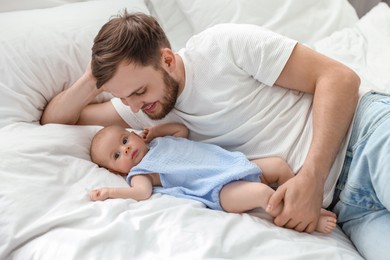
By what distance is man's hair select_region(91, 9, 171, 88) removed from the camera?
1070 mm

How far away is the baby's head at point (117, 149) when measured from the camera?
1183mm

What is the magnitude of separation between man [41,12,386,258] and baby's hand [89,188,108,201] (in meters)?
0.23

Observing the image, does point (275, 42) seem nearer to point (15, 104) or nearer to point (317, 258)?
point (317, 258)

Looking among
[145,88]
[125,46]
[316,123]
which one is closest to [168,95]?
[145,88]

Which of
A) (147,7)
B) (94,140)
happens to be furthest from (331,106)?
(147,7)

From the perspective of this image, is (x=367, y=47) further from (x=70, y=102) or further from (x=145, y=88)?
(x=70, y=102)

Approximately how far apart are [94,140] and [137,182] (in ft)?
0.67

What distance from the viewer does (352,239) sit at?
3.46 ft

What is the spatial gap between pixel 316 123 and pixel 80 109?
0.67 meters

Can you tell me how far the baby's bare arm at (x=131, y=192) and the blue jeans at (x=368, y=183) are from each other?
473mm

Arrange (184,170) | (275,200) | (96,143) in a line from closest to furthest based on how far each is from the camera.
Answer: (275,200) → (184,170) → (96,143)

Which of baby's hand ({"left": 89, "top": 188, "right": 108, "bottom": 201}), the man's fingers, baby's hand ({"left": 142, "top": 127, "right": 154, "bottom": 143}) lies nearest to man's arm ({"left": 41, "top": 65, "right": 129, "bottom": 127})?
baby's hand ({"left": 142, "top": 127, "right": 154, "bottom": 143})

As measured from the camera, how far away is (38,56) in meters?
1.30

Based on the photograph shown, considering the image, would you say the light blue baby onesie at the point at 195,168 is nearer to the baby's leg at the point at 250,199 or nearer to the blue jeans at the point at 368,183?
the baby's leg at the point at 250,199
